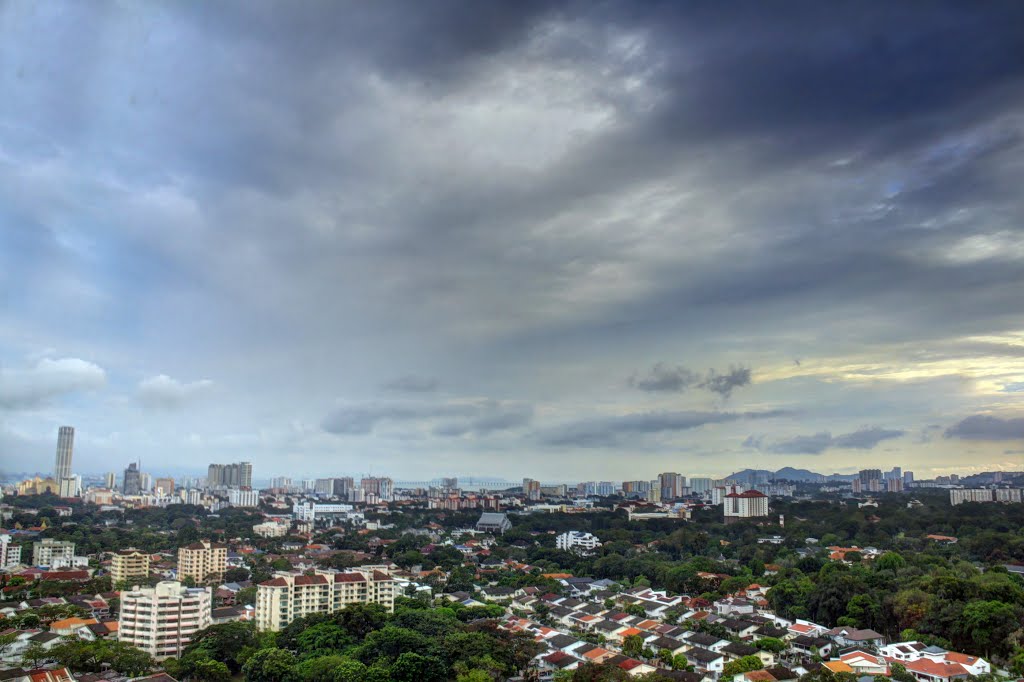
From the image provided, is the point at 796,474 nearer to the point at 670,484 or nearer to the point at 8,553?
the point at 670,484

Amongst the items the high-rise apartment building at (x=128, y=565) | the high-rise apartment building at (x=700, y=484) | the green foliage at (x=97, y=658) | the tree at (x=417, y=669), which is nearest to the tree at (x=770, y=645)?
the tree at (x=417, y=669)

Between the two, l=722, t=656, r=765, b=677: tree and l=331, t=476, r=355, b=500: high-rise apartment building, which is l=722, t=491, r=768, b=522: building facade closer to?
l=722, t=656, r=765, b=677: tree

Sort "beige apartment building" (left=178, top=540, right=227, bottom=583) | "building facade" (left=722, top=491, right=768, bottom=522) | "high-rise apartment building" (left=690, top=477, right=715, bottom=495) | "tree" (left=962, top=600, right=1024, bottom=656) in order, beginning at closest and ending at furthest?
"tree" (left=962, top=600, right=1024, bottom=656), "beige apartment building" (left=178, top=540, right=227, bottom=583), "building facade" (left=722, top=491, right=768, bottom=522), "high-rise apartment building" (left=690, top=477, right=715, bottom=495)

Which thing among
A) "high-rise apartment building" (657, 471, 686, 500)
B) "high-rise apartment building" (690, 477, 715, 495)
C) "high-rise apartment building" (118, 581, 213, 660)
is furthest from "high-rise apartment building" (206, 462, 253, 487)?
"high-rise apartment building" (118, 581, 213, 660)

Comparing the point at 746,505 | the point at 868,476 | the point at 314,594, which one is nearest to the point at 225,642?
the point at 314,594

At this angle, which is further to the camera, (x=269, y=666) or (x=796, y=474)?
(x=796, y=474)

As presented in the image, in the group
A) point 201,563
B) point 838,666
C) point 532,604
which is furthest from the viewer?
point 201,563
